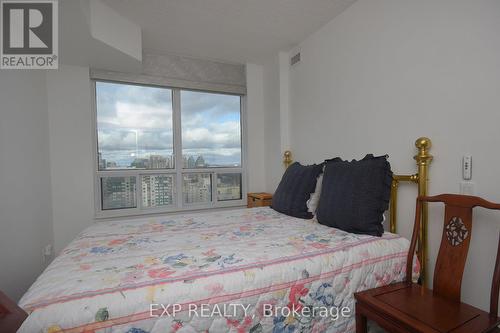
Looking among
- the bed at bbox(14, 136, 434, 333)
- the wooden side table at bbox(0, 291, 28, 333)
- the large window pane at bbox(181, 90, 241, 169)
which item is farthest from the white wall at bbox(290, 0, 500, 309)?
the wooden side table at bbox(0, 291, 28, 333)

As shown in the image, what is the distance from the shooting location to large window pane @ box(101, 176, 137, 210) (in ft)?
9.62

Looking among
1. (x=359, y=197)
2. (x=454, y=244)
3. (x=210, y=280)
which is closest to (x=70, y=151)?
(x=210, y=280)

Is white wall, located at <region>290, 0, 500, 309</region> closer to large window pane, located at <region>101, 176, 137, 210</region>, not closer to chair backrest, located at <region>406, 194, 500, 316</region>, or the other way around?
chair backrest, located at <region>406, 194, 500, 316</region>

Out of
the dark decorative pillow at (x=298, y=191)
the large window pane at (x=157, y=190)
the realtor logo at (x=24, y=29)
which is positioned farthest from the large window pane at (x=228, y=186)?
the realtor logo at (x=24, y=29)

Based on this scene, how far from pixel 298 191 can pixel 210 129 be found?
6.02 feet

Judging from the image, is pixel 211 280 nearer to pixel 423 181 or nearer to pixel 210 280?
pixel 210 280

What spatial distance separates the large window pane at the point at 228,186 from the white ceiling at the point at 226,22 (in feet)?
5.38

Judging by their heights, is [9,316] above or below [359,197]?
below

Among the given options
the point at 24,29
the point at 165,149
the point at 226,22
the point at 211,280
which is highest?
the point at 226,22

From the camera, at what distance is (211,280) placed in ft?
3.30

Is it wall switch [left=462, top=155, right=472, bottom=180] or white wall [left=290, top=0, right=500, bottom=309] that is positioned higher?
white wall [left=290, top=0, right=500, bottom=309]

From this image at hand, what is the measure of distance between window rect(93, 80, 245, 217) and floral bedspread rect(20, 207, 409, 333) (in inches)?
56.8

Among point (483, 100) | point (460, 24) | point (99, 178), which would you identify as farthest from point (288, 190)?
point (99, 178)

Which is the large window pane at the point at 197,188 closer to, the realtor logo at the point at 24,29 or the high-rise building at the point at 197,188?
the high-rise building at the point at 197,188
